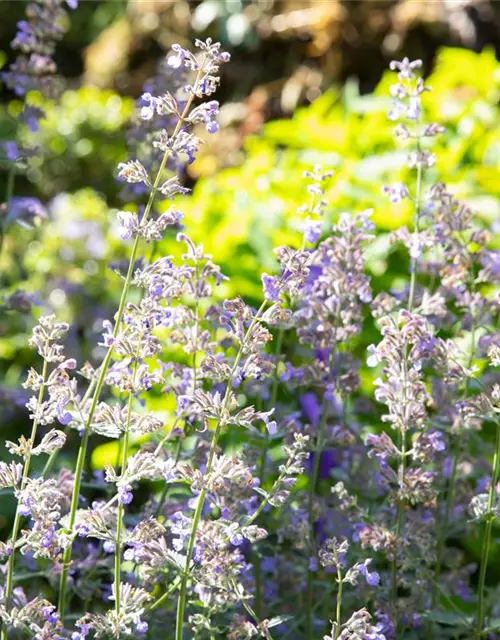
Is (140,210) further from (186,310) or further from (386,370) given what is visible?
(386,370)

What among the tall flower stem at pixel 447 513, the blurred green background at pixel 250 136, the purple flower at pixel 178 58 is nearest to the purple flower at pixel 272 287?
the purple flower at pixel 178 58

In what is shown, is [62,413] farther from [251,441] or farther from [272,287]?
[251,441]

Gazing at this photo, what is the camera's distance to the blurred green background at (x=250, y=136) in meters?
3.53

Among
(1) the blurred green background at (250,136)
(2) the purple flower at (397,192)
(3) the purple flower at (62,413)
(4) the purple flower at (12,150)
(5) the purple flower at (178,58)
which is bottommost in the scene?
(1) the blurred green background at (250,136)

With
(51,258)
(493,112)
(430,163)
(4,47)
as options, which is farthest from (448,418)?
(4,47)

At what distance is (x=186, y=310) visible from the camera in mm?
1800

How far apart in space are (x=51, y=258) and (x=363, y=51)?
89.4 inches

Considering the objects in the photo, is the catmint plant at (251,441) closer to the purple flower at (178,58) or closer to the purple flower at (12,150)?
the purple flower at (178,58)

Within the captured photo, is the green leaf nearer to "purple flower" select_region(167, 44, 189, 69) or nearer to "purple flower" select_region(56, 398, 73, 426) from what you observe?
"purple flower" select_region(56, 398, 73, 426)

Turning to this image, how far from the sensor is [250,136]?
5.65m

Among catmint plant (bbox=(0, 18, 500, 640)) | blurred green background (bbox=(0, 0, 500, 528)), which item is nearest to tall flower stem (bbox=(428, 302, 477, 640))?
catmint plant (bbox=(0, 18, 500, 640))

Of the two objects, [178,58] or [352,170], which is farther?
[352,170]

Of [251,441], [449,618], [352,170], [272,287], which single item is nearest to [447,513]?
[449,618]

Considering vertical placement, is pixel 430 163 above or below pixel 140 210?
above
